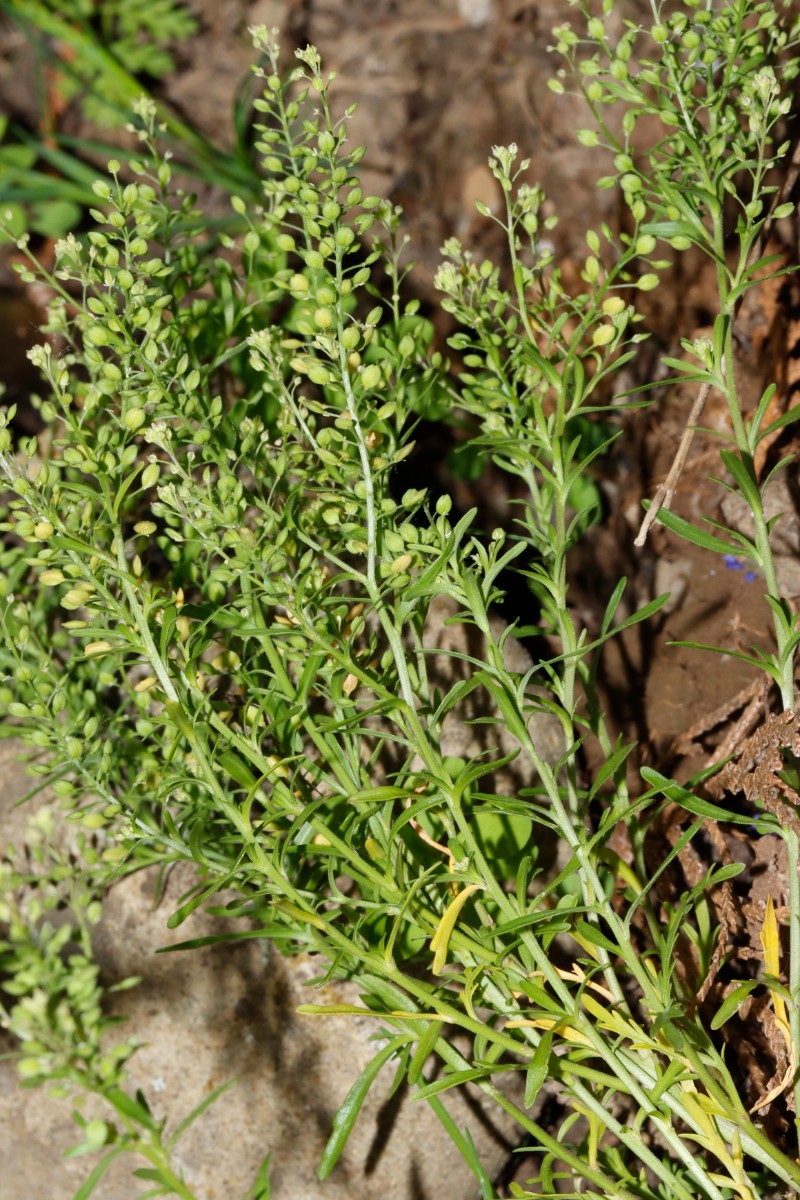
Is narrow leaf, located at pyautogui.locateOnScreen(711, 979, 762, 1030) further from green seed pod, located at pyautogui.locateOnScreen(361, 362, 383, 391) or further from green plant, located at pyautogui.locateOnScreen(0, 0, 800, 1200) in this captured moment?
green seed pod, located at pyautogui.locateOnScreen(361, 362, 383, 391)

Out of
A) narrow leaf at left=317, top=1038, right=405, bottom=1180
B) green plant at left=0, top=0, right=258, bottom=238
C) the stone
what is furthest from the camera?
green plant at left=0, top=0, right=258, bottom=238

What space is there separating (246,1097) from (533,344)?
149cm

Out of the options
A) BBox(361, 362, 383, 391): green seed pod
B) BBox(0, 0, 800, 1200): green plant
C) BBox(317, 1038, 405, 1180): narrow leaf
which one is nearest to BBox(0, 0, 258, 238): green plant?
BBox(0, 0, 800, 1200): green plant

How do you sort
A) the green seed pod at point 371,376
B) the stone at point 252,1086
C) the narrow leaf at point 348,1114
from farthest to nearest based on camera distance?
the stone at point 252,1086 < the narrow leaf at point 348,1114 < the green seed pod at point 371,376

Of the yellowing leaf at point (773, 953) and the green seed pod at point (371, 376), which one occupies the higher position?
the green seed pod at point (371, 376)

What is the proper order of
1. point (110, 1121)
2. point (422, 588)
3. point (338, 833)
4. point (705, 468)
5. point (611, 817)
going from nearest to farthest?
point (422, 588) → point (611, 817) → point (338, 833) → point (110, 1121) → point (705, 468)

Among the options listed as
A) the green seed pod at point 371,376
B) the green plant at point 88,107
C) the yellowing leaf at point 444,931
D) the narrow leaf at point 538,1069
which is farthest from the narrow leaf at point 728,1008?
the green plant at point 88,107

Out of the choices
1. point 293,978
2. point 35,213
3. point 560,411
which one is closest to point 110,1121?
point 293,978

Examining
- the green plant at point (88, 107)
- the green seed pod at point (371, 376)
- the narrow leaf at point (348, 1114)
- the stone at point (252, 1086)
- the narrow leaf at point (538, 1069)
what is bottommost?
the stone at point (252, 1086)

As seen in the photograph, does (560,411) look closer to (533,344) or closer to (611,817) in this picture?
(533,344)

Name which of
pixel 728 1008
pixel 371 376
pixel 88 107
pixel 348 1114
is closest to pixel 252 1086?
pixel 348 1114

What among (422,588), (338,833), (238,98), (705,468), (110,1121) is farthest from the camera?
(238,98)

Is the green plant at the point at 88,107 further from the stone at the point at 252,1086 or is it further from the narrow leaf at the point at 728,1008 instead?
the narrow leaf at the point at 728,1008

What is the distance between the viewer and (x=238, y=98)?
3424mm
